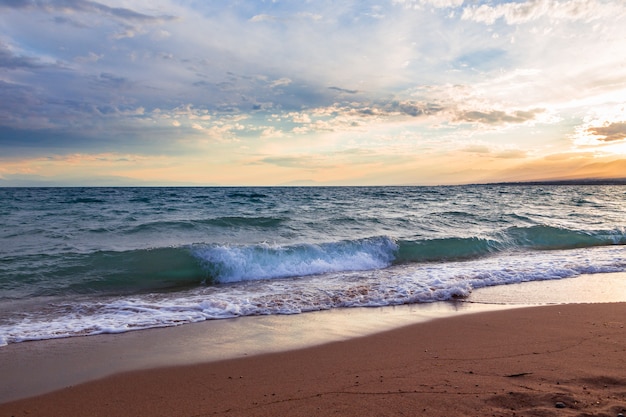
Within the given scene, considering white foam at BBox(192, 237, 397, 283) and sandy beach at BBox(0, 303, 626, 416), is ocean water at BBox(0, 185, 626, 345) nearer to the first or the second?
white foam at BBox(192, 237, 397, 283)

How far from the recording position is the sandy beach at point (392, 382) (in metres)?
3.37

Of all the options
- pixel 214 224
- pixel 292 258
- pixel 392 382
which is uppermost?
pixel 214 224

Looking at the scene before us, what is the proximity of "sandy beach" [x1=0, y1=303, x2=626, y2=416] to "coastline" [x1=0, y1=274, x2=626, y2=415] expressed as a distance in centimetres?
2

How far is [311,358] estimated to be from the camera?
4695 mm

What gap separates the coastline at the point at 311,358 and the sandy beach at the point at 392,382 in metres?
0.02

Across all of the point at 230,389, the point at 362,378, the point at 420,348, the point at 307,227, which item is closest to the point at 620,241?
the point at 307,227

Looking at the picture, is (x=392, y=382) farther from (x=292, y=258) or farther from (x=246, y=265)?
(x=292, y=258)

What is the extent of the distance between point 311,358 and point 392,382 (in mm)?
1148

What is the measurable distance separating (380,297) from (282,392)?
14.4ft

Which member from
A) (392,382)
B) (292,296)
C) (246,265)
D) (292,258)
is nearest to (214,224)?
(292,258)

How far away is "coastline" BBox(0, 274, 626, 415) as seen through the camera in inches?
146

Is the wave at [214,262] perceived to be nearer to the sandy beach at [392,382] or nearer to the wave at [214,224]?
the wave at [214,224]

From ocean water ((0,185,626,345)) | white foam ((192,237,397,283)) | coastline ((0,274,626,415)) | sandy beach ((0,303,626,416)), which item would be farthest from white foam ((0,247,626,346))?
sandy beach ((0,303,626,416))

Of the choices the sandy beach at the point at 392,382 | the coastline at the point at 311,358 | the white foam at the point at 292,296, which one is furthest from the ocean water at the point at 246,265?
the sandy beach at the point at 392,382
